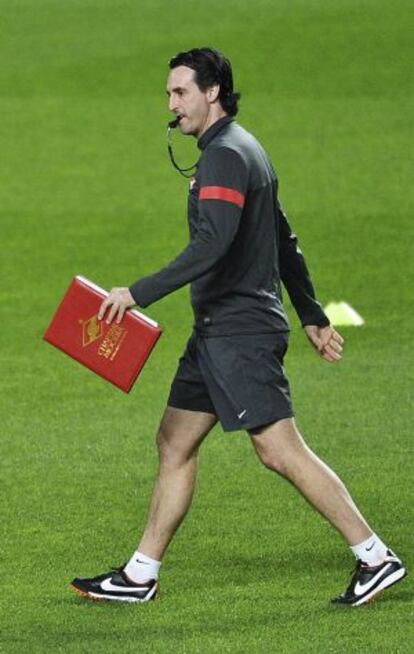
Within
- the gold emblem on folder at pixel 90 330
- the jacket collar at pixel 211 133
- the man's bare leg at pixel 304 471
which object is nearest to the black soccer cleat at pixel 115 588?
the man's bare leg at pixel 304 471

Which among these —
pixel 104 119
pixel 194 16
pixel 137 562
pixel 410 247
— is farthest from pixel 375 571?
pixel 194 16

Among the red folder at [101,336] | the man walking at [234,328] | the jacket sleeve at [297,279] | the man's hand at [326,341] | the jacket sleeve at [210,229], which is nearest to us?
the jacket sleeve at [210,229]

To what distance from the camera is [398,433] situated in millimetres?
11680

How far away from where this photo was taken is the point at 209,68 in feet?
27.4

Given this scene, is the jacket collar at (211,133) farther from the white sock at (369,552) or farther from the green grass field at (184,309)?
the green grass field at (184,309)

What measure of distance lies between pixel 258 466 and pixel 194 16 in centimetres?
1957

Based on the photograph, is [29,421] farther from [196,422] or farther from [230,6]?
[230,6]

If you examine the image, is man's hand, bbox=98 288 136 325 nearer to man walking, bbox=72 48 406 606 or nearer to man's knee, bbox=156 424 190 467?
man walking, bbox=72 48 406 606

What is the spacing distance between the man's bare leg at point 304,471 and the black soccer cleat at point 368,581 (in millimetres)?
199

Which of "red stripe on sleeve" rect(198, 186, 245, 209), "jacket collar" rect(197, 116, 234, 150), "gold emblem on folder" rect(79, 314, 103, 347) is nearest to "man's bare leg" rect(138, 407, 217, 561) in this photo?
"gold emblem on folder" rect(79, 314, 103, 347)

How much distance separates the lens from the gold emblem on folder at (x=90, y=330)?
838cm

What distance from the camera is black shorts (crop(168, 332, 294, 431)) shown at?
8.35 metres

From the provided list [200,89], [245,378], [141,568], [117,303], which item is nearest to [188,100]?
[200,89]

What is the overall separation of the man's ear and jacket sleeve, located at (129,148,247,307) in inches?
11.7
